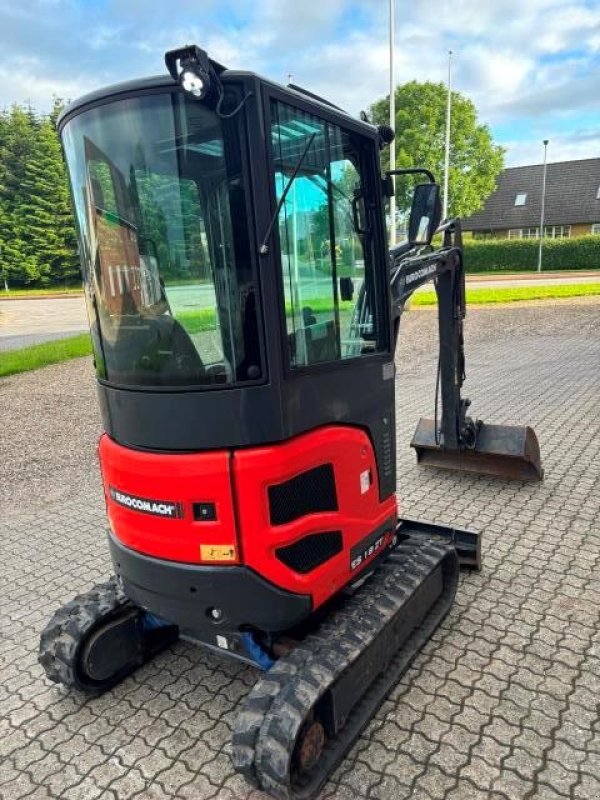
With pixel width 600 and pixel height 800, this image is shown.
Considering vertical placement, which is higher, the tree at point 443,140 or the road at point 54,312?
the tree at point 443,140

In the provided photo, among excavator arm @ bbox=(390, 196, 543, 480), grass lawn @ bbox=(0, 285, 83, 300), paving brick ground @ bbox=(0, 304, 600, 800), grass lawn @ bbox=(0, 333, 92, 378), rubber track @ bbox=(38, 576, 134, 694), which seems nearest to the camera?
paving brick ground @ bbox=(0, 304, 600, 800)

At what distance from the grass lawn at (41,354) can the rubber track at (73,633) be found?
11.1 meters

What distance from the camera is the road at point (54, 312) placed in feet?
7.77

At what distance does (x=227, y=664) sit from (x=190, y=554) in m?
1.18

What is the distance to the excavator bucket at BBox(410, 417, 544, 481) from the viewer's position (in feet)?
18.2

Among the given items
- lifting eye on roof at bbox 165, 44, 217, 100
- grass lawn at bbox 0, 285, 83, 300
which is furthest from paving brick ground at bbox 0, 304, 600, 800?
grass lawn at bbox 0, 285, 83, 300

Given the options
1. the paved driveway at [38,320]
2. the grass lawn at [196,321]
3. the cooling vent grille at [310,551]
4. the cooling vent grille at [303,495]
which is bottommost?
the paved driveway at [38,320]

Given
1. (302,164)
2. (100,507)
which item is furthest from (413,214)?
(100,507)

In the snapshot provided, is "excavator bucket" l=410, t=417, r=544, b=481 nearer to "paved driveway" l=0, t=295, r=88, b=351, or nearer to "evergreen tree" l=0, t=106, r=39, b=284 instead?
"paved driveway" l=0, t=295, r=88, b=351

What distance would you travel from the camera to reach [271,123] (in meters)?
2.30

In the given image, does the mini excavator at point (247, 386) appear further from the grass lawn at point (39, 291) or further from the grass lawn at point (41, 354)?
the grass lawn at point (39, 291)

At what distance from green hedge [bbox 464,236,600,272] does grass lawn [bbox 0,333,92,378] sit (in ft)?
91.7

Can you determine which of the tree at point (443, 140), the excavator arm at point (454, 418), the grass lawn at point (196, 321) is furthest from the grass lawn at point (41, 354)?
the tree at point (443, 140)

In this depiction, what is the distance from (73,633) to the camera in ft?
9.89
